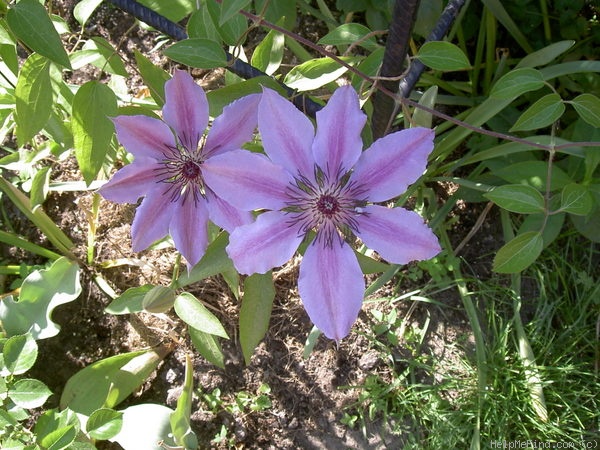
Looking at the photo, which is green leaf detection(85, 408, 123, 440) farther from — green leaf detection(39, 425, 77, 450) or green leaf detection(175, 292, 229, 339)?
green leaf detection(175, 292, 229, 339)

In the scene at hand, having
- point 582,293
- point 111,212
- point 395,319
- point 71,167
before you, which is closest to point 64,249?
point 111,212

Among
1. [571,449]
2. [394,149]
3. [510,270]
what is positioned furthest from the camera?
[571,449]

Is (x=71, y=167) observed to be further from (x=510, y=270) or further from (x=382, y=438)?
(x=510, y=270)

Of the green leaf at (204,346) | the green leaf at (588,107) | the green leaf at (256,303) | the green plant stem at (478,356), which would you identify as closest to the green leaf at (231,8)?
the green leaf at (256,303)

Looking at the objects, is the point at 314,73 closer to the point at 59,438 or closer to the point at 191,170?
the point at 191,170

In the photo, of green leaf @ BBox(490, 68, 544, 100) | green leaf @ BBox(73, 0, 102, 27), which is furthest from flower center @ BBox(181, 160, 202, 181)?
green leaf @ BBox(490, 68, 544, 100)
